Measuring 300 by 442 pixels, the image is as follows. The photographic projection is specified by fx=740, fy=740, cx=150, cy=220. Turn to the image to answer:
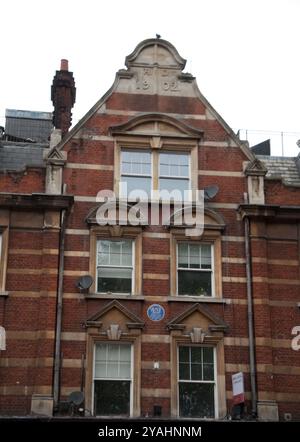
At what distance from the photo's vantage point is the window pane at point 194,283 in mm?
18531

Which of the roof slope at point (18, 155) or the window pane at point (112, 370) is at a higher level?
the roof slope at point (18, 155)

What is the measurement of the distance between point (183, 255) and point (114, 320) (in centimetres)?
249

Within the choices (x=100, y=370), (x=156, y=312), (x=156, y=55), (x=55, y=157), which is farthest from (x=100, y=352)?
(x=156, y=55)

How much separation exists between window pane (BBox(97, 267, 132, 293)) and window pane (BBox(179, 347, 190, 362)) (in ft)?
6.37

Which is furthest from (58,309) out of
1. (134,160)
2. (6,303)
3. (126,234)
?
(134,160)

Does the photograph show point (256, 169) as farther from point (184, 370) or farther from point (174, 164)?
point (184, 370)

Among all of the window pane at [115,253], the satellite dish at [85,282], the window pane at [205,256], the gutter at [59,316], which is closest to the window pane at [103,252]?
the window pane at [115,253]

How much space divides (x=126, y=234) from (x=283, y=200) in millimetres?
4268

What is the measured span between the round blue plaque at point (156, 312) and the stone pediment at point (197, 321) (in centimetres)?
31

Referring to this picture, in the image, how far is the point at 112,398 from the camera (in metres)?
17.4

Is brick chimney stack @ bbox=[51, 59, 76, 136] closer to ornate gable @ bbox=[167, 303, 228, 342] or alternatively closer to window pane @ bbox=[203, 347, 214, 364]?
ornate gable @ bbox=[167, 303, 228, 342]

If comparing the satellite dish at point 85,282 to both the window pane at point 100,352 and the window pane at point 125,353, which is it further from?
the window pane at point 125,353

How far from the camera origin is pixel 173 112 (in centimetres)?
2012

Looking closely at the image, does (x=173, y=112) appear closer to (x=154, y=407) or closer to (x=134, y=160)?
(x=134, y=160)
